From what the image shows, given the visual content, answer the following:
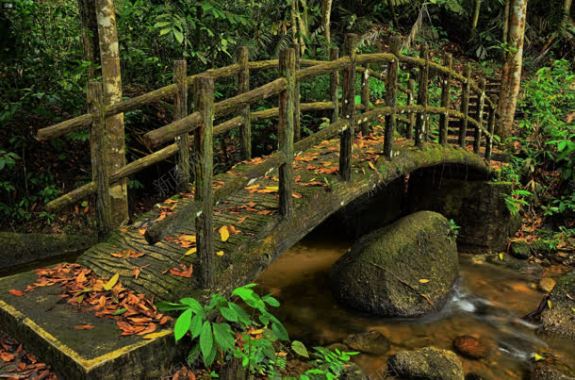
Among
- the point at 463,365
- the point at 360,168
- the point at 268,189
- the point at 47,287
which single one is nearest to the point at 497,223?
the point at 463,365

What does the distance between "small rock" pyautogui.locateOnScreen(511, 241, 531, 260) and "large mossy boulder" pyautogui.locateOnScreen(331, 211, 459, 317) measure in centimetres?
268

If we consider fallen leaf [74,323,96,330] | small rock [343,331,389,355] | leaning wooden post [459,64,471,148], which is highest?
leaning wooden post [459,64,471,148]

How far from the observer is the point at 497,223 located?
371 inches

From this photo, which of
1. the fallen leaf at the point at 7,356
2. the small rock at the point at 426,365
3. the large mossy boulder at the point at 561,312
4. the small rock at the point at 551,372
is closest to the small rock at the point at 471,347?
the small rock at the point at 551,372

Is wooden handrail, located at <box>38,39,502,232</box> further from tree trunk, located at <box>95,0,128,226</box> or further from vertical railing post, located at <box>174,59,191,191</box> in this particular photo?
tree trunk, located at <box>95,0,128,226</box>

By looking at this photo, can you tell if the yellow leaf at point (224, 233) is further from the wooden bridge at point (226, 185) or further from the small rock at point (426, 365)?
the small rock at point (426, 365)

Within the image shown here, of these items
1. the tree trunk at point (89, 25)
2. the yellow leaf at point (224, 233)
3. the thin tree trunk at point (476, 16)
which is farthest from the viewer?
the thin tree trunk at point (476, 16)

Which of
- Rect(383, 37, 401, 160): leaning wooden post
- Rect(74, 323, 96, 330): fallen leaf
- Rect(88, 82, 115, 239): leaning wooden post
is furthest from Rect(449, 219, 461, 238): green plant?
Rect(74, 323, 96, 330): fallen leaf

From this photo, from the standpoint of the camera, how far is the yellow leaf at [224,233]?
405 cm

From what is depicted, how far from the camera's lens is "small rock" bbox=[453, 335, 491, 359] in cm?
607

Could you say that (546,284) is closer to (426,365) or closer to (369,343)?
(369,343)

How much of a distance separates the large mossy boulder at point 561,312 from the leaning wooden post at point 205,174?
5.55 metres

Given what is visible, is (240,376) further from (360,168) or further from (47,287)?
(360,168)

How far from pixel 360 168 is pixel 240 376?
288 cm
